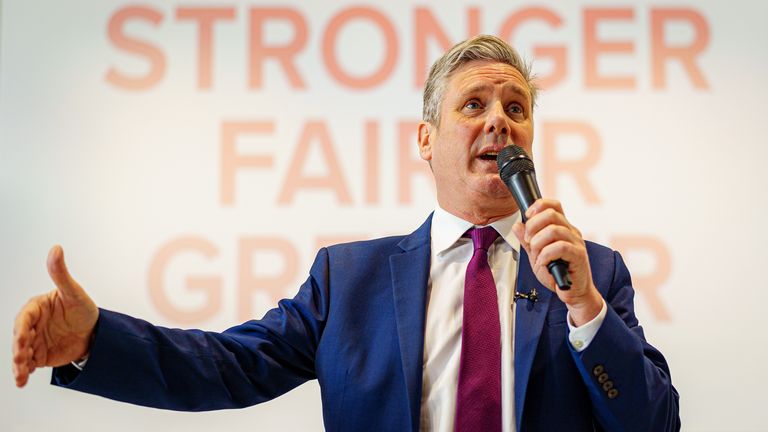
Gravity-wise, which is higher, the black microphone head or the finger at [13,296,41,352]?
the black microphone head

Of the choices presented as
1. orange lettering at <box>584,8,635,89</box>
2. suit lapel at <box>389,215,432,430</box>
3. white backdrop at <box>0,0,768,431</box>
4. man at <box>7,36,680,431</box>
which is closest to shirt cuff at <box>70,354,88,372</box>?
man at <box>7,36,680,431</box>

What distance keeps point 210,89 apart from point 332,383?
173 cm

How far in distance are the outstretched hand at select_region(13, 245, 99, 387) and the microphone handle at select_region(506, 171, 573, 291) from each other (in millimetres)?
807

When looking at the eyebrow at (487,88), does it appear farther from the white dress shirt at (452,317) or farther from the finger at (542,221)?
the finger at (542,221)

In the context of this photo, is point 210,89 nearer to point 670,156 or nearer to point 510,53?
point 510,53

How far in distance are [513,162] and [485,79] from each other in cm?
44

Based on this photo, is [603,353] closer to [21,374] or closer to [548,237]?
[548,237]

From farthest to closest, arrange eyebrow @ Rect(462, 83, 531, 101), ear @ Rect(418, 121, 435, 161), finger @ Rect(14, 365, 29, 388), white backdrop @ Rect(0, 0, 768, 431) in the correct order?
1. white backdrop @ Rect(0, 0, 768, 431)
2. ear @ Rect(418, 121, 435, 161)
3. eyebrow @ Rect(462, 83, 531, 101)
4. finger @ Rect(14, 365, 29, 388)

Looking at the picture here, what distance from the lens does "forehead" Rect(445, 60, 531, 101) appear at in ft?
6.73

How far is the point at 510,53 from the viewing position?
84.0 inches

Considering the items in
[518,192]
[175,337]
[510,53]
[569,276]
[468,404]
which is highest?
[510,53]

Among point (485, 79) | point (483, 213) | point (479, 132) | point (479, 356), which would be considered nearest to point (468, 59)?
point (485, 79)

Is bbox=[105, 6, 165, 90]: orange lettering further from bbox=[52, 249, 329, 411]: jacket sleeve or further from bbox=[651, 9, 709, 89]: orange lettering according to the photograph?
bbox=[651, 9, 709, 89]: orange lettering

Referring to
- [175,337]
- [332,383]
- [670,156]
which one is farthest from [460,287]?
[670,156]
